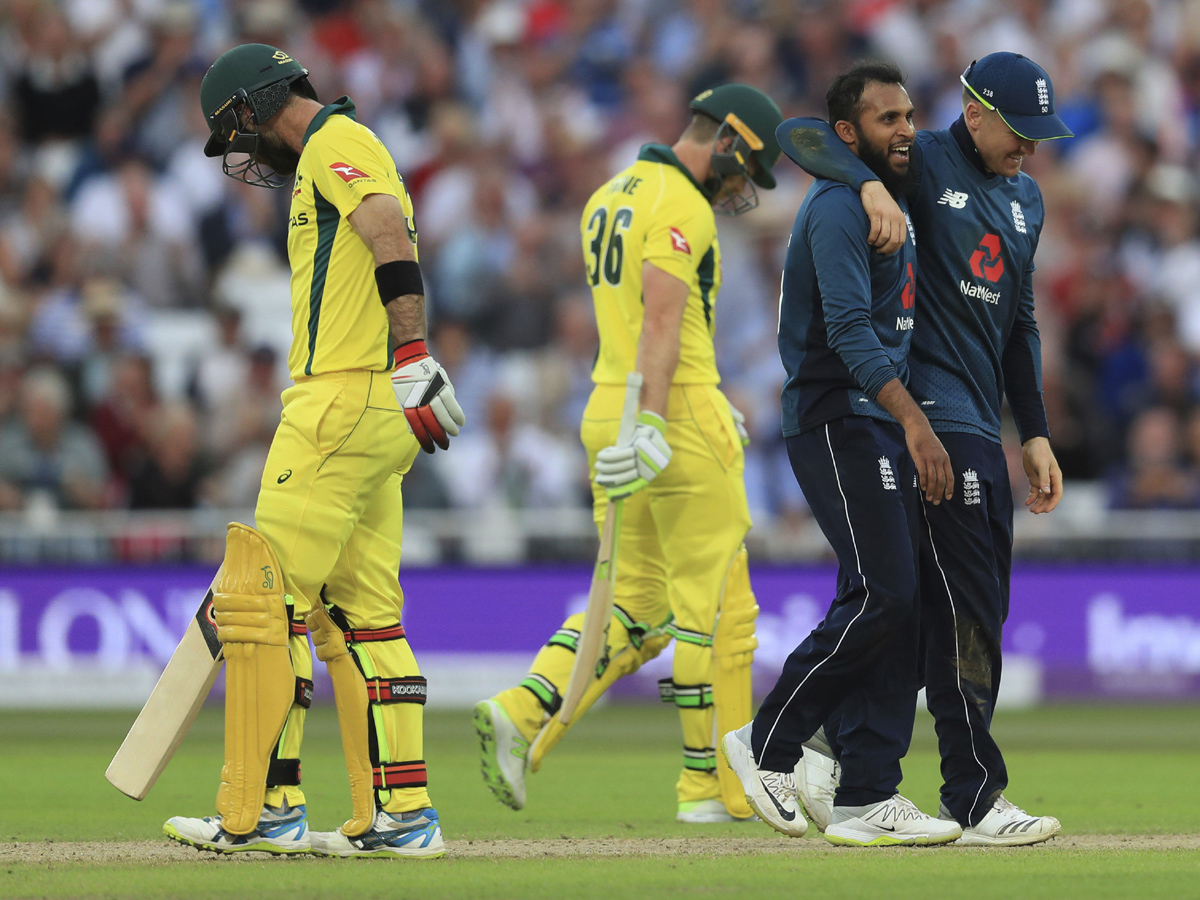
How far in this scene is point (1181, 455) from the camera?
12.4 metres

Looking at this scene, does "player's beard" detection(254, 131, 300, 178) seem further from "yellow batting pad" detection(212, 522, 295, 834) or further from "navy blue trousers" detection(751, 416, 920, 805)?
"navy blue trousers" detection(751, 416, 920, 805)

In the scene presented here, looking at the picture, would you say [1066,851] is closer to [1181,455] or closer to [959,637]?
[959,637]

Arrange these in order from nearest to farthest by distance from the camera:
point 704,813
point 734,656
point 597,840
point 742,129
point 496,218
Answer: point 597,840, point 704,813, point 734,656, point 742,129, point 496,218

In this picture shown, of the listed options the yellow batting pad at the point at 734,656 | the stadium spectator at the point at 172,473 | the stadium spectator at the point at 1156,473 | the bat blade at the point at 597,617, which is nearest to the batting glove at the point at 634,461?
the bat blade at the point at 597,617

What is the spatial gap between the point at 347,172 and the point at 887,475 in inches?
75.5

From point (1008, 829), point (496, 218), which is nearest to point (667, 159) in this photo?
point (1008, 829)

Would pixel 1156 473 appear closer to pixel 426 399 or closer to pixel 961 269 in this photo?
pixel 961 269

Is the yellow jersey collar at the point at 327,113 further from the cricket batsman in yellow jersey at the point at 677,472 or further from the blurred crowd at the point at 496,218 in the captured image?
the blurred crowd at the point at 496,218

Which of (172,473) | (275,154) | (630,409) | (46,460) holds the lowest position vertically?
(172,473)

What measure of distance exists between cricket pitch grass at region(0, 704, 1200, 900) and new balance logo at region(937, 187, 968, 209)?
2.05 m

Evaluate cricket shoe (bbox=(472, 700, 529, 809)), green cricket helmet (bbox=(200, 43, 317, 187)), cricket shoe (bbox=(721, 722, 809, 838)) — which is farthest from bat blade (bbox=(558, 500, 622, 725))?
green cricket helmet (bbox=(200, 43, 317, 187))

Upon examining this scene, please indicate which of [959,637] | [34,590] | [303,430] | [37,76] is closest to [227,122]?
[303,430]

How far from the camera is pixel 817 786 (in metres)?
6.02

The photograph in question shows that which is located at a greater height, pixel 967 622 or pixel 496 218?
pixel 496 218
